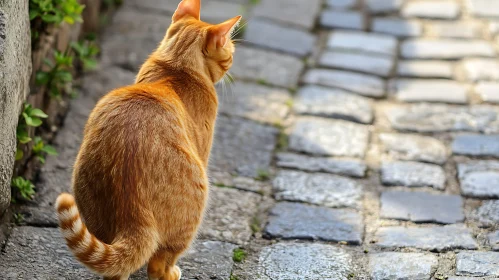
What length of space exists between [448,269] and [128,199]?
1520mm

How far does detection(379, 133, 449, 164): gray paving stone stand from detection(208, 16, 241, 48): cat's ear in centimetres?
153

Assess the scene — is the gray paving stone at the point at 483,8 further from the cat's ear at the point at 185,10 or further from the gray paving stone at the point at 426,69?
the cat's ear at the point at 185,10

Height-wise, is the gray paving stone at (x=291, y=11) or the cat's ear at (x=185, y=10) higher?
the gray paving stone at (x=291, y=11)

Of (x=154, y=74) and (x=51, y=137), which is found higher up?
(x=154, y=74)

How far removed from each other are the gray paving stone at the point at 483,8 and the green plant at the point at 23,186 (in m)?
4.12

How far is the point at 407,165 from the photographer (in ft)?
14.5

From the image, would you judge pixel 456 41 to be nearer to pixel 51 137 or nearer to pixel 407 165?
pixel 407 165

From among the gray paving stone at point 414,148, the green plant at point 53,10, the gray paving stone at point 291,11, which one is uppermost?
the gray paving stone at point 291,11

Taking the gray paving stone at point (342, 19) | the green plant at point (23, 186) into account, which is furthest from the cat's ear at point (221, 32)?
the gray paving stone at point (342, 19)

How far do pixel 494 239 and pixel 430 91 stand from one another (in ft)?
5.90

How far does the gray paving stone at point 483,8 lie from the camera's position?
20.7ft

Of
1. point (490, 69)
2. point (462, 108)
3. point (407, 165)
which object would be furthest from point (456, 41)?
point (407, 165)

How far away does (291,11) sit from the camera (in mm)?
6332

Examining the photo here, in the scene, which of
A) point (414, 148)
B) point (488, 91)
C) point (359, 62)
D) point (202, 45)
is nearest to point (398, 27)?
point (359, 62)
